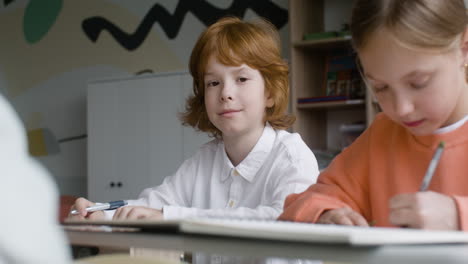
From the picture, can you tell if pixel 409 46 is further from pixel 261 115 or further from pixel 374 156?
pixel 261 115

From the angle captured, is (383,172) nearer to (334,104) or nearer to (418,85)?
(418,85)

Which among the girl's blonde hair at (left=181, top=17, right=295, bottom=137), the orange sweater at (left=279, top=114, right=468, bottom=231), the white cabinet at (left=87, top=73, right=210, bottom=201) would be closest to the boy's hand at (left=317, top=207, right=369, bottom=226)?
the orange sweater at (left=279, top=114, right=468, bottom=231)

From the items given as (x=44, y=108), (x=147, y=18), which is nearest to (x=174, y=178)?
(x=147, y=18)

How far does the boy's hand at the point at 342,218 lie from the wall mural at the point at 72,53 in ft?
10.2

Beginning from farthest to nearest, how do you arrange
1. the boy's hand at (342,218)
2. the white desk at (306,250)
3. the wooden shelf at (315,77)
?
1. the wooden shelf at (315,77)
2. the boy's hand at (342,218)
3. the white desk at (306,250)

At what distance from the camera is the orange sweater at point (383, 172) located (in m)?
0.85

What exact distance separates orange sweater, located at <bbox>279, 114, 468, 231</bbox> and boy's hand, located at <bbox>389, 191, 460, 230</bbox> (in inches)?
6.8

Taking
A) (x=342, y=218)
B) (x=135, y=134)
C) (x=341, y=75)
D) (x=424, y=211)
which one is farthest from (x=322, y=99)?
(x=424, y=211)

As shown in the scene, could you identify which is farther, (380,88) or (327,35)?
(327,35)

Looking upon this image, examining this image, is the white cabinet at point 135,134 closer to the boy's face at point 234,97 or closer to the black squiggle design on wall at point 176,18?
the black squiggle design on wall at point 176,18

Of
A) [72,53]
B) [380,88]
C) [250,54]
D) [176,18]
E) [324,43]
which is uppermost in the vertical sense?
[176,18]

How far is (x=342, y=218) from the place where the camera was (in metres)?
0.74

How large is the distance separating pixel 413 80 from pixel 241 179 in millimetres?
609

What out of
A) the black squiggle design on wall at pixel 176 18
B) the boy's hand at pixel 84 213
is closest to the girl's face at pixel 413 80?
the boy's hand at pixel 84 213
